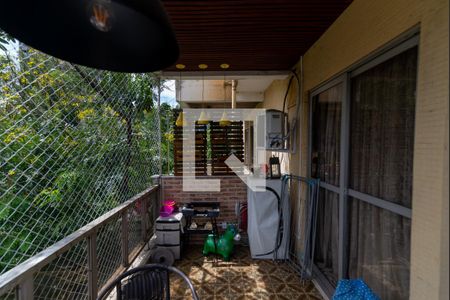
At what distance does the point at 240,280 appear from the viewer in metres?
2.94

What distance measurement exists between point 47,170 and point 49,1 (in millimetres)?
1558

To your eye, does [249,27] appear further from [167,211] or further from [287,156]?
[167,211]

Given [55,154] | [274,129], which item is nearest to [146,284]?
[55,154]

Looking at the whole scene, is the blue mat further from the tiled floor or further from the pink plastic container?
the pink plastic container

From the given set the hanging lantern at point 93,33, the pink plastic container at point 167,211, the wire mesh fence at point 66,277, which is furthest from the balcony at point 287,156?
the hanging lantern at point 93,33

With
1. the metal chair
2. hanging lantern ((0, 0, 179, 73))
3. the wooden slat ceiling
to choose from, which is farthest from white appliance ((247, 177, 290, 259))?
hanging lantern ((0, 0, 179, 73))

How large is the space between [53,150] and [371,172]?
2.46 m

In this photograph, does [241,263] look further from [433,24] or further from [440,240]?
[433,24]

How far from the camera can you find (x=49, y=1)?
67cm

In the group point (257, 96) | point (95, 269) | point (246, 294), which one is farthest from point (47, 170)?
point (257, 96)

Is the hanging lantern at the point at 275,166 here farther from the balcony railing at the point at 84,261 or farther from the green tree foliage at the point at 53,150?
the green tree foliage at the point at 53,150

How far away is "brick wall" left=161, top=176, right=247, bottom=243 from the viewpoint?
4285mm

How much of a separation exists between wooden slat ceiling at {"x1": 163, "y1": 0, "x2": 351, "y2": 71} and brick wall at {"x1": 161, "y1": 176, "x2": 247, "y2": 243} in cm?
A: 200

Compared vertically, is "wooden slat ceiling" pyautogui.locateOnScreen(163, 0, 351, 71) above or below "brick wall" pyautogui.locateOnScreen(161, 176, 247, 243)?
above
